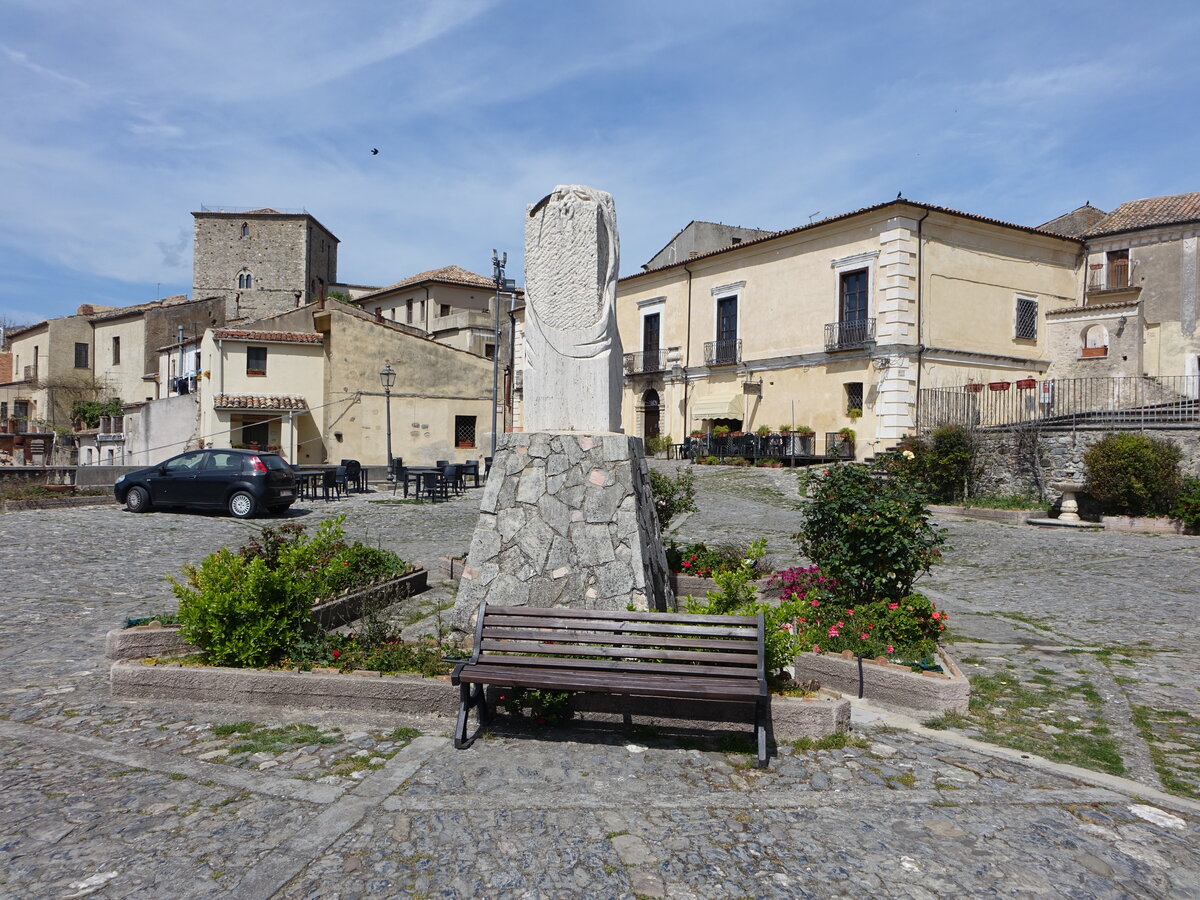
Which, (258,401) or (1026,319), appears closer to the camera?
(1026,319)

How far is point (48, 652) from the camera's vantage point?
20.2ft

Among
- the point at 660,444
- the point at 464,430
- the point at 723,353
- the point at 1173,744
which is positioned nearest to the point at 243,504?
the point at 1173,744

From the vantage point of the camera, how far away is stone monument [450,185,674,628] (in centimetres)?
598

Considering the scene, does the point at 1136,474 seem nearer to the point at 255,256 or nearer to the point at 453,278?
the point at 453,278

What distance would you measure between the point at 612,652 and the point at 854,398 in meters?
22.2

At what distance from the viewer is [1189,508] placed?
1422 cm

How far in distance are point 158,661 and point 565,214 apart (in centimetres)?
450

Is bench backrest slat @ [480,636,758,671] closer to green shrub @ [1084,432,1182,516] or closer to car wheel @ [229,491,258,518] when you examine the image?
car wheel @ [229,491,258,518]

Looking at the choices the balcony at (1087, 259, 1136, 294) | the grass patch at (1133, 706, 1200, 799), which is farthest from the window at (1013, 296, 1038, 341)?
the grass patch at (1133, 706, 1200, 799)

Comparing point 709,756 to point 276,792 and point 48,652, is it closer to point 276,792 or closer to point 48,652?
point 276,792

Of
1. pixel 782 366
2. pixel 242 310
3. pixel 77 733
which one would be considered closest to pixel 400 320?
pixel 242 310

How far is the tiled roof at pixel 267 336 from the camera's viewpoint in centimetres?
2873

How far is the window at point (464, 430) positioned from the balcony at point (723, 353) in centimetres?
939

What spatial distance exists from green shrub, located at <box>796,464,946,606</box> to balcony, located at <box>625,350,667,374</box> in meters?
25.8
